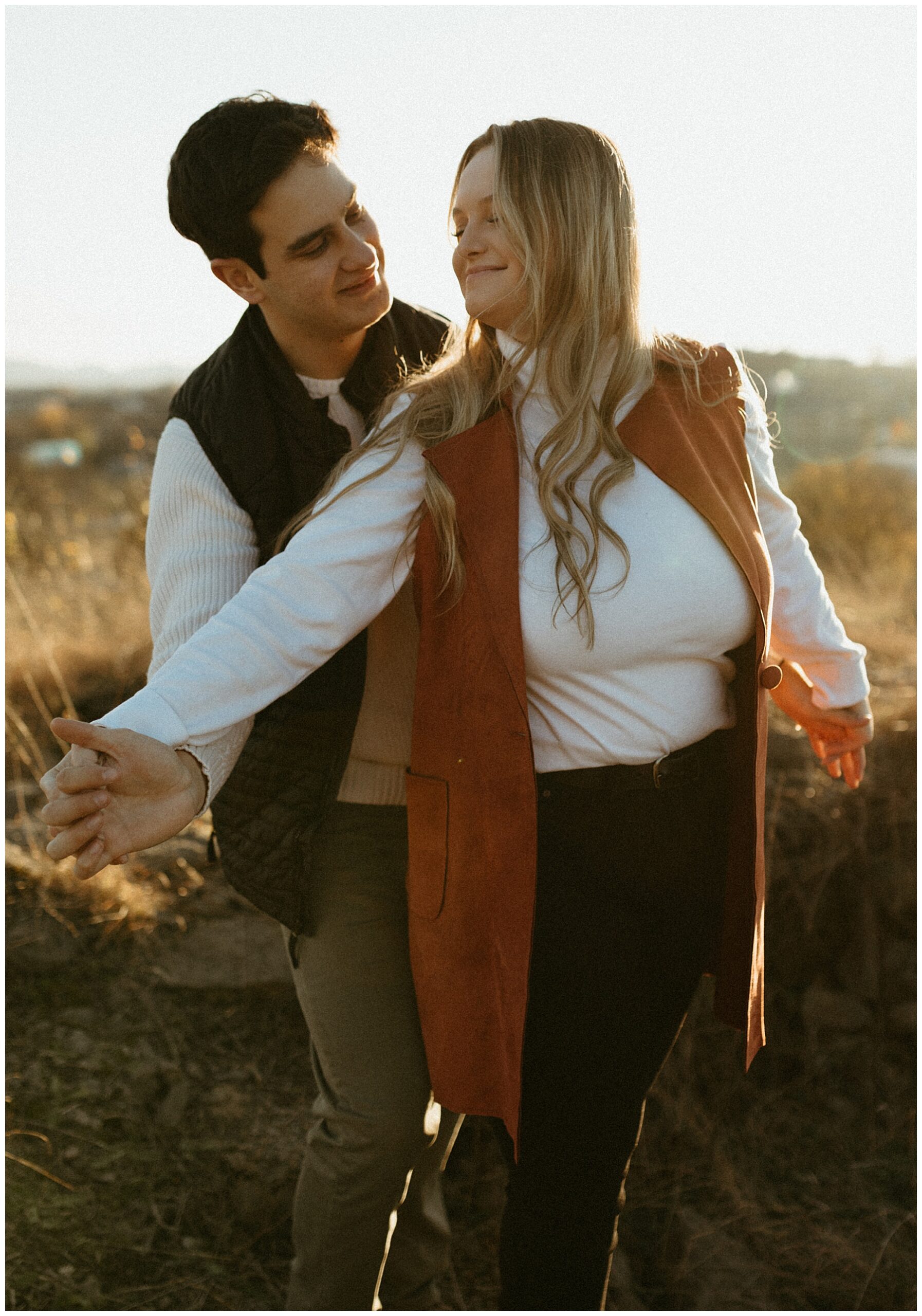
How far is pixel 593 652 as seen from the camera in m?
1.69

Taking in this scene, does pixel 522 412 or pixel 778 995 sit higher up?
pixel 522 412

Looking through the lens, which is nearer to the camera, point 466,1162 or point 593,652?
point 593,652

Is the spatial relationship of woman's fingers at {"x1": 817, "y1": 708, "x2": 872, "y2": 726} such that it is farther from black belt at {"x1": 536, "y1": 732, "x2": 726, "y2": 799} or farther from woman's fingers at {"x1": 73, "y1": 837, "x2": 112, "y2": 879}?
woman's fingers at {"x1": 73, "y1": 837, "x2": 112, "y2": 879}

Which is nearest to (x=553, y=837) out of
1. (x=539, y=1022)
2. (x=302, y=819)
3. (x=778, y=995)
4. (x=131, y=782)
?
(x=539, y=1022)

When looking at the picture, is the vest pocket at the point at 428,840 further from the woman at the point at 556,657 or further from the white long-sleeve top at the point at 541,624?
the white long-sleeve top at the point at 541,624

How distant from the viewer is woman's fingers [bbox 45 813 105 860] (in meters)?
1.42

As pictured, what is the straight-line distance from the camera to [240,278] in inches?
90.8

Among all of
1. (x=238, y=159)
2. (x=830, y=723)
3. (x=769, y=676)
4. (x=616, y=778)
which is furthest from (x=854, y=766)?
(x=238, y=159)

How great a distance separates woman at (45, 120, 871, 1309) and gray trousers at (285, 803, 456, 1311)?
0.11m

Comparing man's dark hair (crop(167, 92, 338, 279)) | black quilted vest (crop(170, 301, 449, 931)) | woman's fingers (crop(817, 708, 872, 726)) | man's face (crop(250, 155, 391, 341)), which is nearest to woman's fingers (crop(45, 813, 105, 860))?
black quilted vest (crop(170, 301, 449, 931))

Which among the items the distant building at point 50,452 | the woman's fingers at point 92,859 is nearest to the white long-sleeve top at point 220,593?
the woman's fingers at point 92,859

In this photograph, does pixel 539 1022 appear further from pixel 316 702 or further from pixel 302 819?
pixel 316 702

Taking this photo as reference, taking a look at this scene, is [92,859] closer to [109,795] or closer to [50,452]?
[109,795]

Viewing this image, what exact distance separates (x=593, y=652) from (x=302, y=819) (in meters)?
0.74
